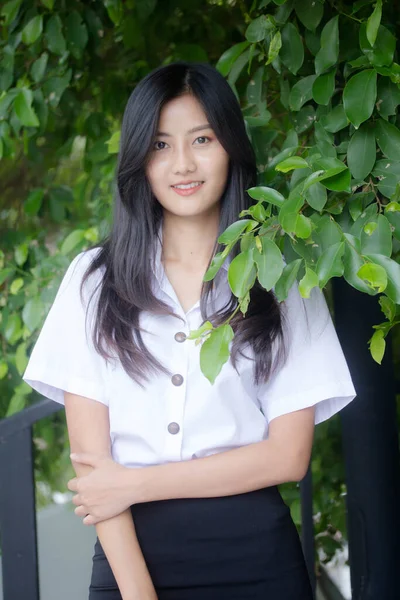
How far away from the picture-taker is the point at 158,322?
5.27ft

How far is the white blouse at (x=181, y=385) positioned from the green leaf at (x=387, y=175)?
0.22 metres

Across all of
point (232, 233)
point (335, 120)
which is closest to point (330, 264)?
point (232, 233)

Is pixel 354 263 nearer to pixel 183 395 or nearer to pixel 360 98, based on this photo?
pixel 360 98

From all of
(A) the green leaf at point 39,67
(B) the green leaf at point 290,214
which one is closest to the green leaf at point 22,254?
(A) the green leaf at point 39,67

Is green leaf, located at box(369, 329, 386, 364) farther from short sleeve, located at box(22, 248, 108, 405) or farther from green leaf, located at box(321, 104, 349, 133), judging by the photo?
short sleeve, located at box(22, 248, 108, 405)

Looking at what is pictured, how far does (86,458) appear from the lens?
1543 mm

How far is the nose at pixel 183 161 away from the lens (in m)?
1.58

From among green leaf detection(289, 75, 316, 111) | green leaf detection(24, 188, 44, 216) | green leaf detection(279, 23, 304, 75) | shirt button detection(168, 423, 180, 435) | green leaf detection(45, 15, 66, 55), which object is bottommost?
shirt button detection(168, 423, 180, 435)

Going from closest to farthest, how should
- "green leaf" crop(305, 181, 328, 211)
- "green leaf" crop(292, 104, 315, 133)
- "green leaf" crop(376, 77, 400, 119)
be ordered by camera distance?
"green leaf" crop(305, 181, 328, 211), "green leaf" crop(376, 77, 400, 119), "green leaf" crop(292, 104, 315, 133)

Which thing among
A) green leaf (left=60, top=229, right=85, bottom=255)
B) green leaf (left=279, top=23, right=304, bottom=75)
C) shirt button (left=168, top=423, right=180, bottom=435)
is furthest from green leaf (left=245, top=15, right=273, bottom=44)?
green leaf (left=60, top=229, right=85, bottom=255)

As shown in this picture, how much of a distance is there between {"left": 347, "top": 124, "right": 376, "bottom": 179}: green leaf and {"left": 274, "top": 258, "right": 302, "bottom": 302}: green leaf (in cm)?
29

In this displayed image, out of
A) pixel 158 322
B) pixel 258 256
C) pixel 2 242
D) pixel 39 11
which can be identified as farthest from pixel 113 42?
pixel 258 256

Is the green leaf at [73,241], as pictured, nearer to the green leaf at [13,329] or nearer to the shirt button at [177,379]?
the green leaf at [13,329]

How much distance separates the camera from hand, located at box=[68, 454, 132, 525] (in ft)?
4.96
